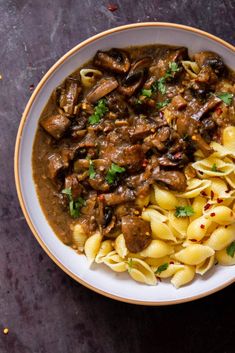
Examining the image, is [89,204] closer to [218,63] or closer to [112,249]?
[112,249]

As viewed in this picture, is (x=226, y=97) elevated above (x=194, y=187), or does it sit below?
above

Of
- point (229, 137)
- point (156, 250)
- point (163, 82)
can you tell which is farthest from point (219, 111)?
point (156, 250)

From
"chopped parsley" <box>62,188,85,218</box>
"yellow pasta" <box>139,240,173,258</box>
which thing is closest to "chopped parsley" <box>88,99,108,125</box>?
"chopped parsley" <box>62,188,85,218</box>

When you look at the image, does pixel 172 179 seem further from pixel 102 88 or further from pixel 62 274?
pixel 62 274

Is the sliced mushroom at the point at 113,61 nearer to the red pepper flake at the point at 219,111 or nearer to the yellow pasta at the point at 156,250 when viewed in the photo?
the red pepper flake at the point at 219,111

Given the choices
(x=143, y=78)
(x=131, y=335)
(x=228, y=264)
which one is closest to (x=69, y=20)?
(x=143, y=78)
